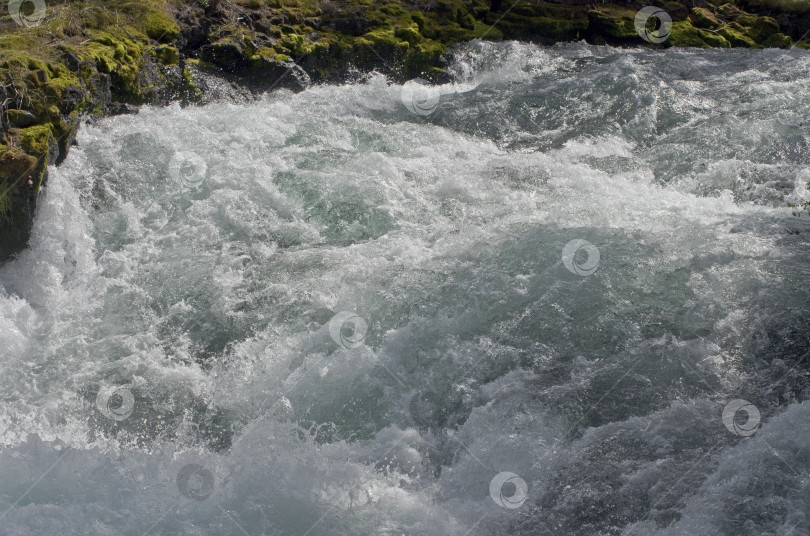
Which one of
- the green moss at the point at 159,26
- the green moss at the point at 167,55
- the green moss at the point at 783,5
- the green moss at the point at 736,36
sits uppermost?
the green moss at the point at 783,5

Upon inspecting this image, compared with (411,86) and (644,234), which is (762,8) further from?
(644,234)

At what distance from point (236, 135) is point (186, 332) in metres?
2.55

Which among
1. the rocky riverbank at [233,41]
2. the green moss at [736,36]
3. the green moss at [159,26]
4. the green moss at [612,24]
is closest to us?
the rocky riverbank at [233,41]

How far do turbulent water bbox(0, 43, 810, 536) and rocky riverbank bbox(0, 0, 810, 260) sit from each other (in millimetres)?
358

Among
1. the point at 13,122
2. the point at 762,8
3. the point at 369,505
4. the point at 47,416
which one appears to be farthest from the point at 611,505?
the point at 762,8

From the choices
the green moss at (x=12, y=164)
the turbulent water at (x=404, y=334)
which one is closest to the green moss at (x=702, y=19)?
the turbulent water at (x=404, y=334)

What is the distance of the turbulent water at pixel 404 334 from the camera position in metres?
3.93

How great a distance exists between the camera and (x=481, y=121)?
796cm

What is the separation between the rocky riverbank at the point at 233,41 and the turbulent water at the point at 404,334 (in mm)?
358

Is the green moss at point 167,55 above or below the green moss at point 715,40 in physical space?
below

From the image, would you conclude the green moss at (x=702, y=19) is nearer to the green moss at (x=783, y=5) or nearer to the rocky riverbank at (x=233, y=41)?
the rocky riverbank at (x=233, y=41)

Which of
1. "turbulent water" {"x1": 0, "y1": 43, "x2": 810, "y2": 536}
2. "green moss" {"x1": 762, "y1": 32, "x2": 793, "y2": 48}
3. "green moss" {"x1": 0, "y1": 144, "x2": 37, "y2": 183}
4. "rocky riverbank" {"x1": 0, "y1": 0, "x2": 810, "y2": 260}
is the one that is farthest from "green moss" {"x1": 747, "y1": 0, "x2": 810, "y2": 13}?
"green moss" {"x1": 0, "y1": 144, "x2": 37, "y2": 183}

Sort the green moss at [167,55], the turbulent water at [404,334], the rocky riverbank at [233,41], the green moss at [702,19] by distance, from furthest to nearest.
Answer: the green moss at [702,19] → the green moss at [167,55] → the rocky riverbank at [233,41] → the turbulent water at [404,334]

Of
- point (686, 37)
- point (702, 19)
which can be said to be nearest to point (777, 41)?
point (702, 19)
